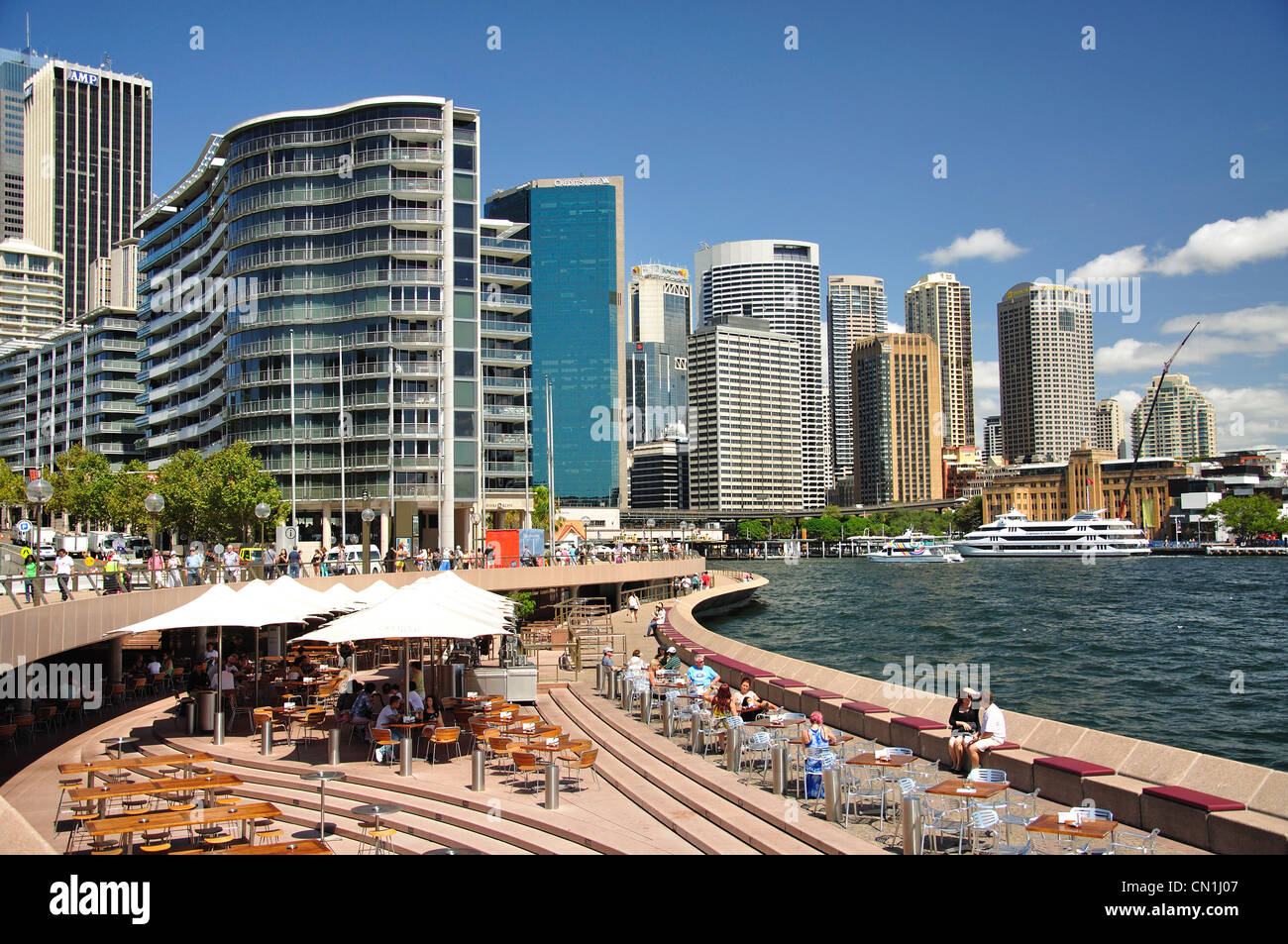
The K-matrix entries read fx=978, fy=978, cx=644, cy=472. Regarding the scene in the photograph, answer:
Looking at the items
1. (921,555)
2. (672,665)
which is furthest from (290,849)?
(921,555)

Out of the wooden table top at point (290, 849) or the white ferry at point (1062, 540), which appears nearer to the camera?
the wooden table top at point (290, 849)

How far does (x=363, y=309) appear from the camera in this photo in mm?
73250

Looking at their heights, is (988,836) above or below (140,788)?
below

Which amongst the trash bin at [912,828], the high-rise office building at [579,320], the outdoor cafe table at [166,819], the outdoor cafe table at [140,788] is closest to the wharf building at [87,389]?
the high-rise office building at [579,320]

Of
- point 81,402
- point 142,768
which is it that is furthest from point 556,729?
point 81,402

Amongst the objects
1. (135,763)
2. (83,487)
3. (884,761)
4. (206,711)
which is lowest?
(206,711)

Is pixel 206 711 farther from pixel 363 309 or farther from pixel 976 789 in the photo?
pixel 363 309

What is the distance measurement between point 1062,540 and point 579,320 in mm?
96002

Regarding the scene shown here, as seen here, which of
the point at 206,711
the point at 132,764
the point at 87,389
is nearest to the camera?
the point at 132,764

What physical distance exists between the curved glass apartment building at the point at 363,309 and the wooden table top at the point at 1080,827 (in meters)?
65.4

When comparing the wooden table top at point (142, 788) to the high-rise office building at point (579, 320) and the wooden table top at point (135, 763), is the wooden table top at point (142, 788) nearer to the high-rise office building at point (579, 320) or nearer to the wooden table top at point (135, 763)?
the wooden table top at point (135, 763)

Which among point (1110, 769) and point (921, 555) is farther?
point (921, 555)

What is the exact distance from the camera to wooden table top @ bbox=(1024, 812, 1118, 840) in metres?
10.1

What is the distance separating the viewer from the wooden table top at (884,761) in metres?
13.6
